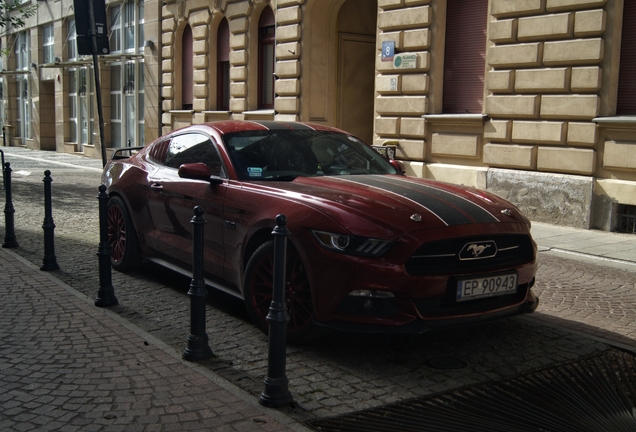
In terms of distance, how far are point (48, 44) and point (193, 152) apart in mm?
30381

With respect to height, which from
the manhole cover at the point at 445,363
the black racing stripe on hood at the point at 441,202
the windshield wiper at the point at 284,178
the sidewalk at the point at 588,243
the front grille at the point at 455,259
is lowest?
the sidewalk at the point at 588,243

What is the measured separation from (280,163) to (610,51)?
7327mm

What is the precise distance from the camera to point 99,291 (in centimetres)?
633

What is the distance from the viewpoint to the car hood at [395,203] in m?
4.86

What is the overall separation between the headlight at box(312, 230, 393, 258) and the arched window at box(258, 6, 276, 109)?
15.9 metres

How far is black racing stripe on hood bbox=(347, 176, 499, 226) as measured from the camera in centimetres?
507

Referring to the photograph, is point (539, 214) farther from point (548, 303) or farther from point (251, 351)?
point (251, 351)

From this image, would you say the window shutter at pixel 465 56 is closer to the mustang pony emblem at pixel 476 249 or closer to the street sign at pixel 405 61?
the street sign at pixel 405 61

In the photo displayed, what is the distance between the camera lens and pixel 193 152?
679 cm

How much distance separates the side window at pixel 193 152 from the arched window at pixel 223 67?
49.9 feet

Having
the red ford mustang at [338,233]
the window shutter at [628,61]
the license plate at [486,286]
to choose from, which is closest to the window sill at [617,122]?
the window shutter at [628,61]

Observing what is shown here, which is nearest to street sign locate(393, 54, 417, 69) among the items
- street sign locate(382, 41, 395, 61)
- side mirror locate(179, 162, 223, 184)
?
street sign locate(382, 41, 395, 61)

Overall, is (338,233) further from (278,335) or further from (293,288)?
(278,335)

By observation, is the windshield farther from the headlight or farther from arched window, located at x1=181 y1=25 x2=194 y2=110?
arched window, located at x1=181 y1=25 x2=194 y2=110
